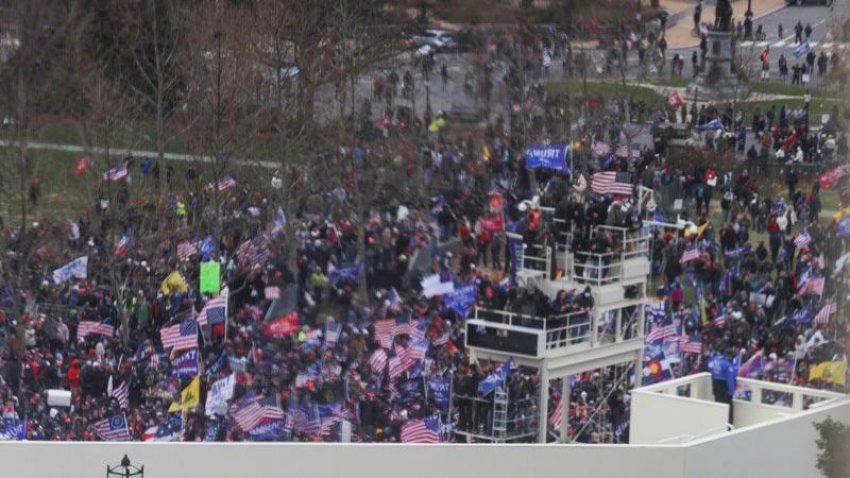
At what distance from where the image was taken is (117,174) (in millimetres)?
39625

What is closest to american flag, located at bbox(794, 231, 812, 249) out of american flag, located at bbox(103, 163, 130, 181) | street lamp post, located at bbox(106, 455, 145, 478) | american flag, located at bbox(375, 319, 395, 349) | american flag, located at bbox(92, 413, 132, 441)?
american flag, located at bbox(375, 319, 395, 349)

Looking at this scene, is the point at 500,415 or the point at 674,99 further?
the point at 674,99

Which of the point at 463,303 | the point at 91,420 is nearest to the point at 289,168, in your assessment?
the point at 463,303

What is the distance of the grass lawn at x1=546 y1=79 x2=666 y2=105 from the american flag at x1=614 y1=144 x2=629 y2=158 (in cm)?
151

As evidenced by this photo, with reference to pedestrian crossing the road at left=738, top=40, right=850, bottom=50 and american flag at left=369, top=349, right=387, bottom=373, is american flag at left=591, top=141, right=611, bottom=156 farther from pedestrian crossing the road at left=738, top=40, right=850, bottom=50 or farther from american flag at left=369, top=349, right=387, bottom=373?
american flag at left=369, top=349, right=387, bottom=373

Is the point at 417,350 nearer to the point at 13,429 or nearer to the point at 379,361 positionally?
the point at 379,361

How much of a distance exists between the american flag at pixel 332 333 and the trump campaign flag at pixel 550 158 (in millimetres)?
6957

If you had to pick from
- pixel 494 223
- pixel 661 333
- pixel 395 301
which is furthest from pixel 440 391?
pixel 494 223

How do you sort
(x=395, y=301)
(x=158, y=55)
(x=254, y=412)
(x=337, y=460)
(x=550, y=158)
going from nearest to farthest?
(x=337, y=460) → (x=254, y=412) → (x=395, y=301) → (x=550, y=158) → (x=158, y=55)

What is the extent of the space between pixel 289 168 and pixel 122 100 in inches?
143

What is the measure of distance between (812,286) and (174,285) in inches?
346

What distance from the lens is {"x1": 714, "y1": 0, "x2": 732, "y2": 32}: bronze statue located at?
42.7 metres

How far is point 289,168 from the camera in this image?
135 feet

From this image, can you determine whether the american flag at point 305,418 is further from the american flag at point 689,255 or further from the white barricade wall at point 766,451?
the american flag at point 689,255
